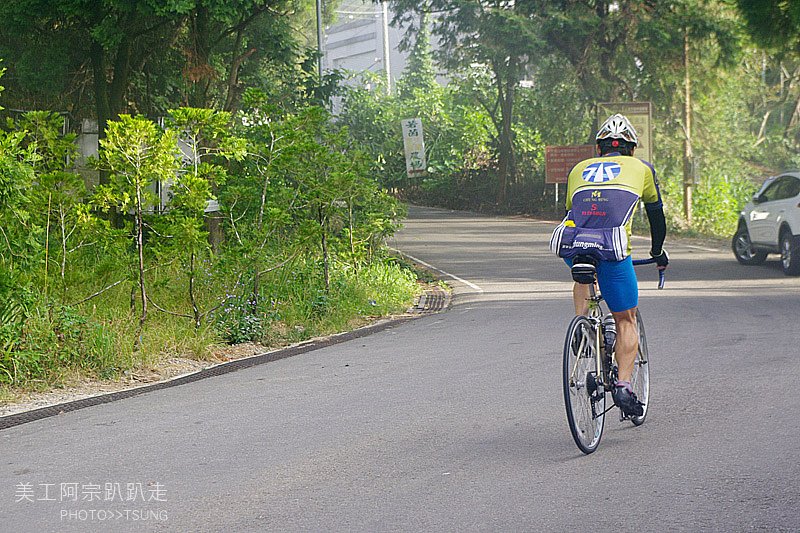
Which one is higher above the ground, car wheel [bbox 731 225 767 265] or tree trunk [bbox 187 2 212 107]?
tree trunk [bbox 187 2 212 107]

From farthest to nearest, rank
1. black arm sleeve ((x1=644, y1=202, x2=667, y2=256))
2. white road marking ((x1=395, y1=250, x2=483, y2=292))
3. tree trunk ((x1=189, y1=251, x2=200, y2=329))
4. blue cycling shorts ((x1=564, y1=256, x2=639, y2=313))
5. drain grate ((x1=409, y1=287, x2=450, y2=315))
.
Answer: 1. white road marking ((x1=395, y1=250, x2=483, y2=292))
2. drain grate ((x1=409, y1=287, x2=450, y2=315))
3. tree trunk ((x1=189, y1=251, x2=200, y2=329))
4. black arm sleeve ((x1=644, y1=202, x2=667, y2=256))
5. blue cycling shorts ((x1=564, y1=256, x2=639, y2=313))

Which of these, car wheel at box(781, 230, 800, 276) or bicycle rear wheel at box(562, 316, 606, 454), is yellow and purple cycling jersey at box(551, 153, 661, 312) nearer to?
bicycle rear wheel at box(562, 316, 606, 454)

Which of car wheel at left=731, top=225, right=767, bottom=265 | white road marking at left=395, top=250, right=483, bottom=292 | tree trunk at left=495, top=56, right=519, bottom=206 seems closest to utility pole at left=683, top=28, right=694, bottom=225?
tree trunk at left=495, top=56, right=519, bottom=206

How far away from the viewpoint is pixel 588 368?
6699 mm

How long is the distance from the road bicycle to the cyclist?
63mm

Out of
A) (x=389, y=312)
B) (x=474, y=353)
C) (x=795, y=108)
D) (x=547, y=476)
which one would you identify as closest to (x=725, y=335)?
(x=474, y=353)

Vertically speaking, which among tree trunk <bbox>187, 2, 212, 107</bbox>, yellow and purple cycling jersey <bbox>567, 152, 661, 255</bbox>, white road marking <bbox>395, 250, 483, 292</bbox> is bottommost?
white road marking <bbox>395, 250, 483, 292</bbox>

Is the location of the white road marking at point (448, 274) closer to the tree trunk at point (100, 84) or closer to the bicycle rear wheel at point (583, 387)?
the tree trunk at point (100, 84)

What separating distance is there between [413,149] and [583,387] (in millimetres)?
40357

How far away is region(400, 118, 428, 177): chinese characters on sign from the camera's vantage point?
152ft

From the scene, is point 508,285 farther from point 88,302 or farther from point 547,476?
point 547,476

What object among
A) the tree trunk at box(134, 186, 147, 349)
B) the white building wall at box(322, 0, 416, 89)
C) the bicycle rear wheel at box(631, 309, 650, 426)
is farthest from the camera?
the white building wall at box(322, 0, 416, 89)

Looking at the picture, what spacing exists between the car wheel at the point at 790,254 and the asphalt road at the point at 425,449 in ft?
24.3

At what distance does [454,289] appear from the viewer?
18.2 metres
